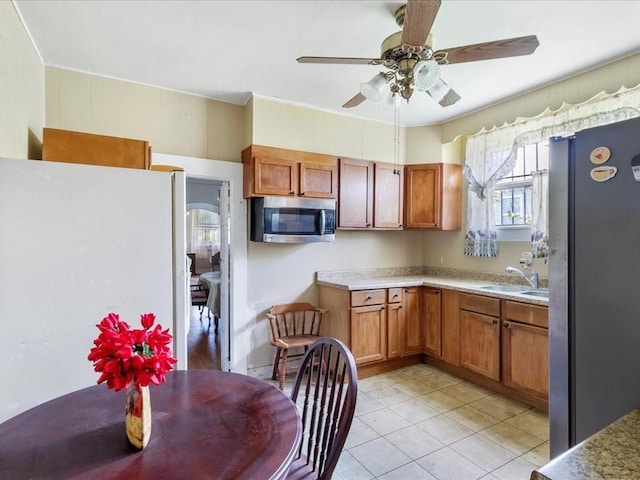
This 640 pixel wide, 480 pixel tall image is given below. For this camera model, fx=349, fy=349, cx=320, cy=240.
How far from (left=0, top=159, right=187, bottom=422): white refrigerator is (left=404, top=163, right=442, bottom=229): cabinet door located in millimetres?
2745

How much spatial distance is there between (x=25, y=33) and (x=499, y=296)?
3.80 meters

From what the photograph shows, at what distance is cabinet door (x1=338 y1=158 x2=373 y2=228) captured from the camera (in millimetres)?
3574

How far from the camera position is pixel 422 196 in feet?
12.8

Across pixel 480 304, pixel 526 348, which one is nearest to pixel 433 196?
pixel 480 304

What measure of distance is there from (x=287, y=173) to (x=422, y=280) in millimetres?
1791

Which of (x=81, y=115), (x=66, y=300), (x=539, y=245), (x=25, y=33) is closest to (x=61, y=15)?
(x=25, y=33)

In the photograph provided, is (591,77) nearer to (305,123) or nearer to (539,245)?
(539,245)

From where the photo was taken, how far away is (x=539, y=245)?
3135 mm

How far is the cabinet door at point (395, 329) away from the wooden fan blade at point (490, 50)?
88.7 inches

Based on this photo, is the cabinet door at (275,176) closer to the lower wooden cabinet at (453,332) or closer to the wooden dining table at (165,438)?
the lower wooden cabinet at (453,332)

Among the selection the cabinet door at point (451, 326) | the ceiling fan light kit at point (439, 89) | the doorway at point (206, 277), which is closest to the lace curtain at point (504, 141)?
the cabinet door at point (451, 326)

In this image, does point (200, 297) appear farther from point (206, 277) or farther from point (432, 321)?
point (432, 321)

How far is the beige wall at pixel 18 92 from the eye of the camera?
171cm

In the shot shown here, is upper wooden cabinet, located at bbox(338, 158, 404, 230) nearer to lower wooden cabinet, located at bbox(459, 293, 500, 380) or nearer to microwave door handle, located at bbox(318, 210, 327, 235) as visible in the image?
microwave door handle, located at bbox(318, 210, 327, 235)
